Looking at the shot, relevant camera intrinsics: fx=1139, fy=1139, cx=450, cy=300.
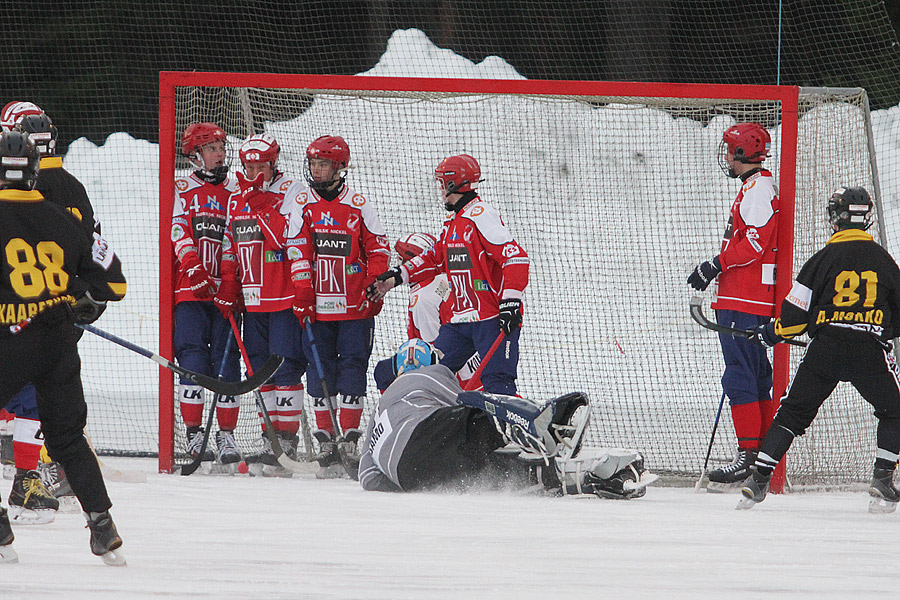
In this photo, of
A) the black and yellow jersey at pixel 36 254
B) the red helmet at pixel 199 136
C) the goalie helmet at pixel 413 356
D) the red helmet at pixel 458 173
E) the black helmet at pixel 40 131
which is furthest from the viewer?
the red helmet at pixel 199 136

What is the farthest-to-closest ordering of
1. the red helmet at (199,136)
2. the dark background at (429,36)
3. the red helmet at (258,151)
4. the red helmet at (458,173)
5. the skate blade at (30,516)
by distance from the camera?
the dark background at (429,36) → the red helmet at (199,136) → the red helmet at (258,151) → the red helmet at (458,173) → the skate blade at (30,516)

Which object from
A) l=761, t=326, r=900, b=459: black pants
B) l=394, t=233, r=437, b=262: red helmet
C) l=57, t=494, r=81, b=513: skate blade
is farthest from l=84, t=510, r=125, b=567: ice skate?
l=394, t=233, r=437, b=262: red helmet

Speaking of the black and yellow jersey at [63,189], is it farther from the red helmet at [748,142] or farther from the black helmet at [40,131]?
the red helmet at [748,142]

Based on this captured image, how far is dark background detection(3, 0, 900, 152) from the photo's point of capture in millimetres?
12281

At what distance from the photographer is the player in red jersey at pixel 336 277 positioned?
17.4ft

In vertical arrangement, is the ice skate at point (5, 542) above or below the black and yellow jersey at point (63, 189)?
below

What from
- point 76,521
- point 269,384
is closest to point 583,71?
point 269,384

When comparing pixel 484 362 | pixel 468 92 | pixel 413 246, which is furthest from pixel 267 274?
pixel 468 92

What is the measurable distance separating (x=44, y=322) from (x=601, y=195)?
717 cm

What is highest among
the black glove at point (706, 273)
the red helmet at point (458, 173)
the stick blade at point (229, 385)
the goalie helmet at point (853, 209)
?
the red helmet at point (458, 173)

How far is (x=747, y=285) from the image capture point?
4961 millimetres

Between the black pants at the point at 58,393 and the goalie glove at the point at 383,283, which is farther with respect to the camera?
the goalie glove at the point at 383,283

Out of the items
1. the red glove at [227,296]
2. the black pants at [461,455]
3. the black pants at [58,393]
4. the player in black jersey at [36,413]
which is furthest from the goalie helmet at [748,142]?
the black pants at [58,393]

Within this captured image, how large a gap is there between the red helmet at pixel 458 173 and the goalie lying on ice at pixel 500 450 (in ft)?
3.96
